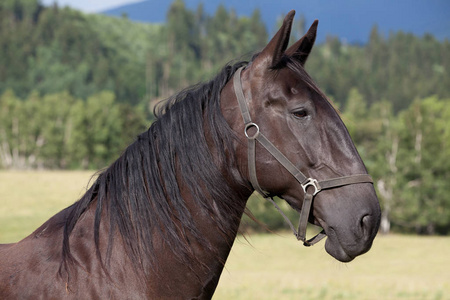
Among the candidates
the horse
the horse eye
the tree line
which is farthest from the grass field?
the tree line

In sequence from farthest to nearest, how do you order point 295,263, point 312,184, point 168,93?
point 168,93, point 295,263, point 312,184

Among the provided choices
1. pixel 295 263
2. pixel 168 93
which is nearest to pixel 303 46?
pixel 295 263

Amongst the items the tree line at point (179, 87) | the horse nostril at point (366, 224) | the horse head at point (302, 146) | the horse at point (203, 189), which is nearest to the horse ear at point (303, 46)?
the horse at point (203, 189)

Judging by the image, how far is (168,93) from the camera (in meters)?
119

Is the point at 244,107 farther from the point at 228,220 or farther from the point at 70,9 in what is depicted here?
the point at 70,9

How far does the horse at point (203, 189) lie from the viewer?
104 inches

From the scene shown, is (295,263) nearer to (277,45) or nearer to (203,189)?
(203,189)

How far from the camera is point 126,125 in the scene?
78250 millimetres

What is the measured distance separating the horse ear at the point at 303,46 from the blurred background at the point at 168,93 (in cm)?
36

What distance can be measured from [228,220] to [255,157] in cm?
43

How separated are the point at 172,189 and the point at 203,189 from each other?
183mm

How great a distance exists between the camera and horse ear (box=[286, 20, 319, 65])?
2959 mm

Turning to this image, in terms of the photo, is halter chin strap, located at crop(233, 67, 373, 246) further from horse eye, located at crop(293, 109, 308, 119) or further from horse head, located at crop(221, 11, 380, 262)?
horse eye, located at crop(293, 109, 308, 119)

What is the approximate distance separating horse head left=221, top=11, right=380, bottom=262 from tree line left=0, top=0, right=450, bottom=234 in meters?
0.56
